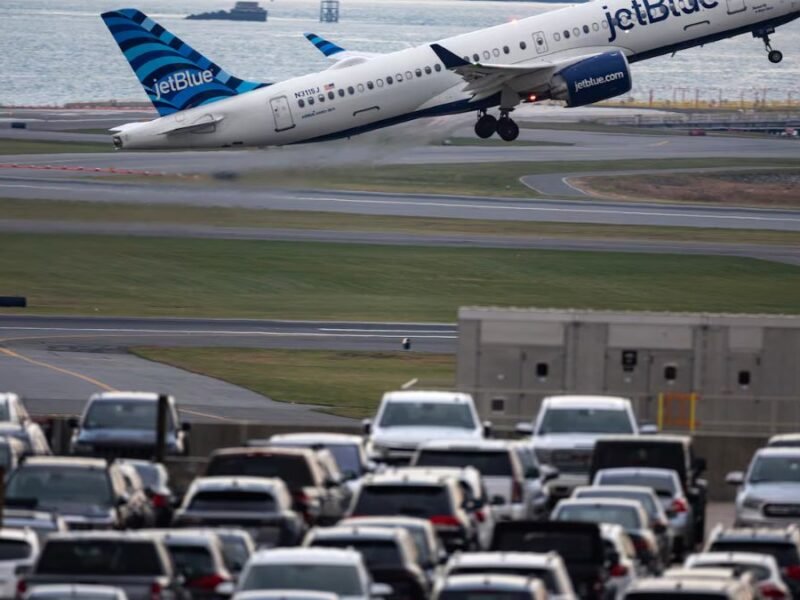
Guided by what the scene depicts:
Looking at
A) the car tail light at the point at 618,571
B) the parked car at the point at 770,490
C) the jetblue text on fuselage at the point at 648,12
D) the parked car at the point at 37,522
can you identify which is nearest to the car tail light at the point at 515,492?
the parked car at the point at 770,490

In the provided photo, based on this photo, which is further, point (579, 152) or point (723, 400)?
point (579, 152)

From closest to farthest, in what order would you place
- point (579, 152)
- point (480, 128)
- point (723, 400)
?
point (723, 400) → point (480, 128) → point (579, 152)

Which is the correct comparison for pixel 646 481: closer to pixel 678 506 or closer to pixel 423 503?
pixel 678 506

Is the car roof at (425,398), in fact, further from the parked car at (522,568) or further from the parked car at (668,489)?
the parked car at (522,568)

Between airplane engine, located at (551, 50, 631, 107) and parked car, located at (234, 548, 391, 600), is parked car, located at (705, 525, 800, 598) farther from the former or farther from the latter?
airplane engine, located at (551, 50, 631, 107)

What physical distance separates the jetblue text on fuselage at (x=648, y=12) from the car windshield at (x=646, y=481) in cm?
4336

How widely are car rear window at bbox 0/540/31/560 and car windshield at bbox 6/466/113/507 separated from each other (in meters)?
4.40

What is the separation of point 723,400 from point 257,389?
14.7m

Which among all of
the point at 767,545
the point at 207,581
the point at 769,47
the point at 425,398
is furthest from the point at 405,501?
the point at 769,47

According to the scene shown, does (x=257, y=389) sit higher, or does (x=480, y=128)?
(x=480, y=128)

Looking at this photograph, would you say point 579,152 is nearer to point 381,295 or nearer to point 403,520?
point 381,295

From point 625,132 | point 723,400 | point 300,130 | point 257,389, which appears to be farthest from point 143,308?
point 625,132

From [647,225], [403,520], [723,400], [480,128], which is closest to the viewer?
[403,520]

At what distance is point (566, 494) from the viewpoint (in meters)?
36.9
